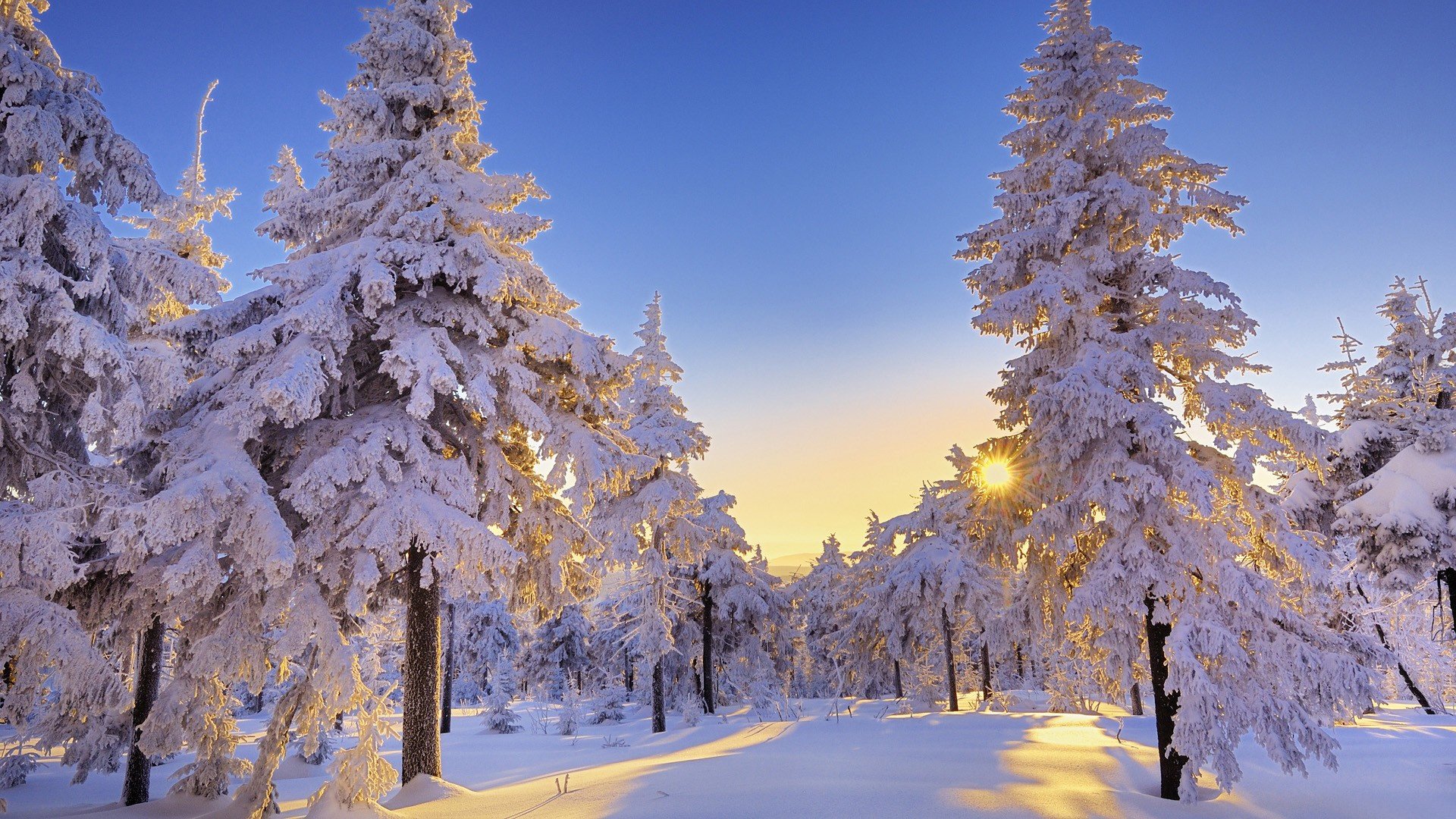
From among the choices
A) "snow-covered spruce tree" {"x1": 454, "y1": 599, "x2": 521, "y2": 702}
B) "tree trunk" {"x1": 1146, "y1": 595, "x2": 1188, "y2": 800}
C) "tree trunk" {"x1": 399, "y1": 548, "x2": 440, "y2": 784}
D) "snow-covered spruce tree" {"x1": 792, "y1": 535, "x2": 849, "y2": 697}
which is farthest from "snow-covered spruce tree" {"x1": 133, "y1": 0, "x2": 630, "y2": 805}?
"snow-covered spruce tree" {"x1": 454, "y1": 599, "x2": 521, "y2": 702}

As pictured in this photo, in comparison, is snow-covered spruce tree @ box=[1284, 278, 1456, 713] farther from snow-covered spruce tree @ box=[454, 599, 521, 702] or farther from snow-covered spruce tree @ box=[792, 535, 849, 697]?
snow-covered spruce tree @ box=[454, 599, 521, 702]

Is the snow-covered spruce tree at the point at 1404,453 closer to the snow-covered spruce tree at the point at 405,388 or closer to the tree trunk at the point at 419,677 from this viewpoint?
the snow-covered spruce tree at the point at 405,388

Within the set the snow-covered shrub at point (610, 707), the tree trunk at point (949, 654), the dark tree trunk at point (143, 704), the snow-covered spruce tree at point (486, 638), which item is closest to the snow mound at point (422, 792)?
the dark tree trunk at point (143, 704)

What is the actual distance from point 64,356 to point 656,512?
13.5m

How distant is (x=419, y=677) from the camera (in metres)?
10.4

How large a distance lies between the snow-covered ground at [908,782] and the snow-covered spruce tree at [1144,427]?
1.39 metres

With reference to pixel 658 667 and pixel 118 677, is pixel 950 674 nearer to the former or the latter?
pixel 658 667

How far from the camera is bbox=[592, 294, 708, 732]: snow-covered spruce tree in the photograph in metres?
20.5

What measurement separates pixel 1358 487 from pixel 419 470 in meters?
20.0

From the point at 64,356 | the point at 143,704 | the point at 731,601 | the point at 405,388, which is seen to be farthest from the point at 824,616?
the point at 64,356

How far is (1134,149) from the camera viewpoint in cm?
1098

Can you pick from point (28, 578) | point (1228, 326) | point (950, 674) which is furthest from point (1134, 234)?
point (950, 674)

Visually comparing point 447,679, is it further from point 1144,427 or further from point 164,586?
point 1144,427

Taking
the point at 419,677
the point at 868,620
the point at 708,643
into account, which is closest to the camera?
the point at 419,677
